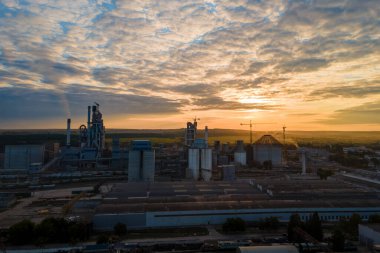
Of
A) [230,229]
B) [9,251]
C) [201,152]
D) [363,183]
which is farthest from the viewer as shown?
[201,152]

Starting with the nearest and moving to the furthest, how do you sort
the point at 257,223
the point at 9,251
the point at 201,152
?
the point at 9,251
the point at 257,223
the point at 201,152

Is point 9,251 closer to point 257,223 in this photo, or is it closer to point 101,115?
point 257,223

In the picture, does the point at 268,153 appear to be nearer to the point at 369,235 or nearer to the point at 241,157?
the point at 241,157

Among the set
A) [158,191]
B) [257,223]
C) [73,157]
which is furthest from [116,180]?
[257,223]

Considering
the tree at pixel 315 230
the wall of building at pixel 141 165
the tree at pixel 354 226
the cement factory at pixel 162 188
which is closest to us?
the tree at pixel 315 230

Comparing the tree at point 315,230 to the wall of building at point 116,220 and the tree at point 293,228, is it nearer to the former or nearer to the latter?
the tree at point 293,228

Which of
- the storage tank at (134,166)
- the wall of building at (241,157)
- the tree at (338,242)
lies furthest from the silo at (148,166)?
the tree at (338,242)

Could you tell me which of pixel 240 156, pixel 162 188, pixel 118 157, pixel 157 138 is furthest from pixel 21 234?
pixel 157 138
